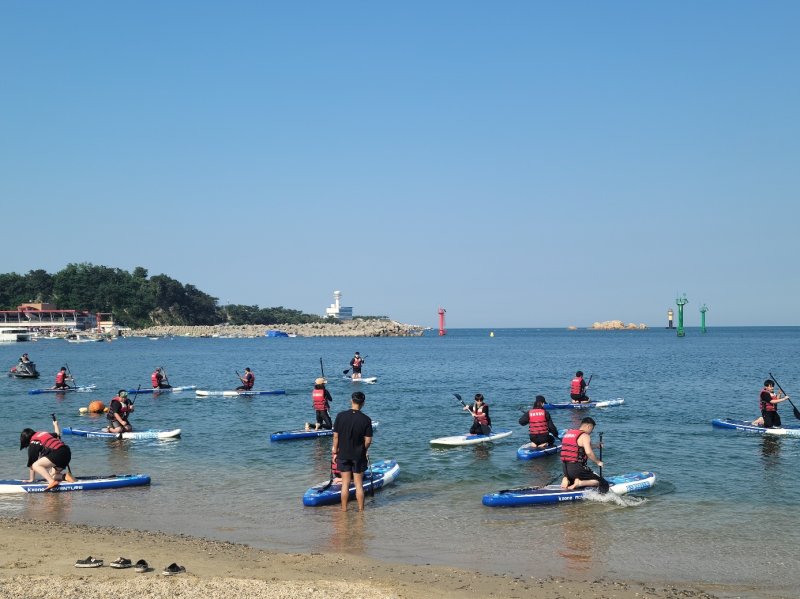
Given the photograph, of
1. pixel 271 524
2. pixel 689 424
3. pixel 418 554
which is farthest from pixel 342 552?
pixel 689 424

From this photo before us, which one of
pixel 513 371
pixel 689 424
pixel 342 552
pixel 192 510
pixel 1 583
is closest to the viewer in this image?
pixel 1 583

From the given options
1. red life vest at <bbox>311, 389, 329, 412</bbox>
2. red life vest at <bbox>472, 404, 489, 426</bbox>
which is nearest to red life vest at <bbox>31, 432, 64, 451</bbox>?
red life vest at <bbox>311, 389, 329, 412</bbox>

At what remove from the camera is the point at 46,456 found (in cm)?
1620

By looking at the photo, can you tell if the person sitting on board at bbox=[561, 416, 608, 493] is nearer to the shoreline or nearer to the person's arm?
the person's arm

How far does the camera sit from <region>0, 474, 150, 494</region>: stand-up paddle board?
53.2ft

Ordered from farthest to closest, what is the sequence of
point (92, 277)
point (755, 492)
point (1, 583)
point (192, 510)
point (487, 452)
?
point (92, 277)
point (487, 452)
point (755, 492)
point (192, 510)
point (1, 583)

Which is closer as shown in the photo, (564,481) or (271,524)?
(271,524)

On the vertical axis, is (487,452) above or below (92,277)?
below

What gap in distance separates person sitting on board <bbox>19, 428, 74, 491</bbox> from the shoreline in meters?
4.08

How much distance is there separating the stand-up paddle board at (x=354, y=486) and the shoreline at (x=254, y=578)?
2977 mm

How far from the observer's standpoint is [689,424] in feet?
95.1

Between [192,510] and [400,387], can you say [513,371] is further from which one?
[192,510]

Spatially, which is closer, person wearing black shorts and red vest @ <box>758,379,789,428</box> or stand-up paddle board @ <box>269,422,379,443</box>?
stand-up paddle board @ <box>269,422,379,443</box>

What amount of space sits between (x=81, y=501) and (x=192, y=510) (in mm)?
2562
